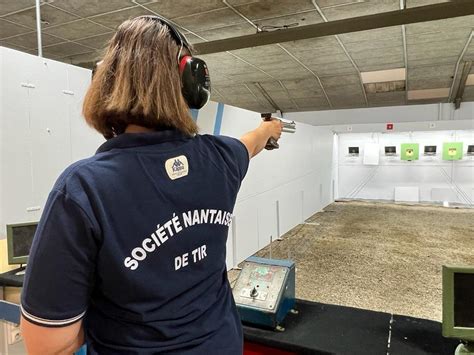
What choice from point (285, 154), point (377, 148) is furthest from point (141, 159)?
point (377, 148)

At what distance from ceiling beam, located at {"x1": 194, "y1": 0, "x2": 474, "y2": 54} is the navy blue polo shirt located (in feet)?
10.6

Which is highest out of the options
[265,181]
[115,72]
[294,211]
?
[115,72]

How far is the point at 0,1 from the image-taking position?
3.73 meters

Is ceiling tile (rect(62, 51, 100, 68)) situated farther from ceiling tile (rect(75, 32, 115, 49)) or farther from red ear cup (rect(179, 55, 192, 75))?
red ear cup (rect(179, 55, 192, 75))

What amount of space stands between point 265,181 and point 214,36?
2.32 metres

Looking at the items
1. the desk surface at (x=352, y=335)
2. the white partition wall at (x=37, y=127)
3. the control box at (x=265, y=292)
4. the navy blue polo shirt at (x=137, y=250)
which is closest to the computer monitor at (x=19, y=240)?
the white partition wall at (x=37, y=127)

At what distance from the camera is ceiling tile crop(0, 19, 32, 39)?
4400 mm

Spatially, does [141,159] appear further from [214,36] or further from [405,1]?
[214,36]

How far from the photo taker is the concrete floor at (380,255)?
3205 mm

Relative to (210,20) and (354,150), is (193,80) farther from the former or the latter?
(354,150)

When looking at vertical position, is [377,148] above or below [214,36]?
below

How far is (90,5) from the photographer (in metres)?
3.91

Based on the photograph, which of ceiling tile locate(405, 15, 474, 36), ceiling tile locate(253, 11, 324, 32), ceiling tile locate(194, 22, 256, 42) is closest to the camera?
ceiling tile locate(253, 11, 324, 32)

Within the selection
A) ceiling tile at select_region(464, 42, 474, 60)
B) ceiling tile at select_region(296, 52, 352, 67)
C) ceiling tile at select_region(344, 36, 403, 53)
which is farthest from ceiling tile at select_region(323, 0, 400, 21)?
ceiling tile at select_region(464, 42, 474, 60)
